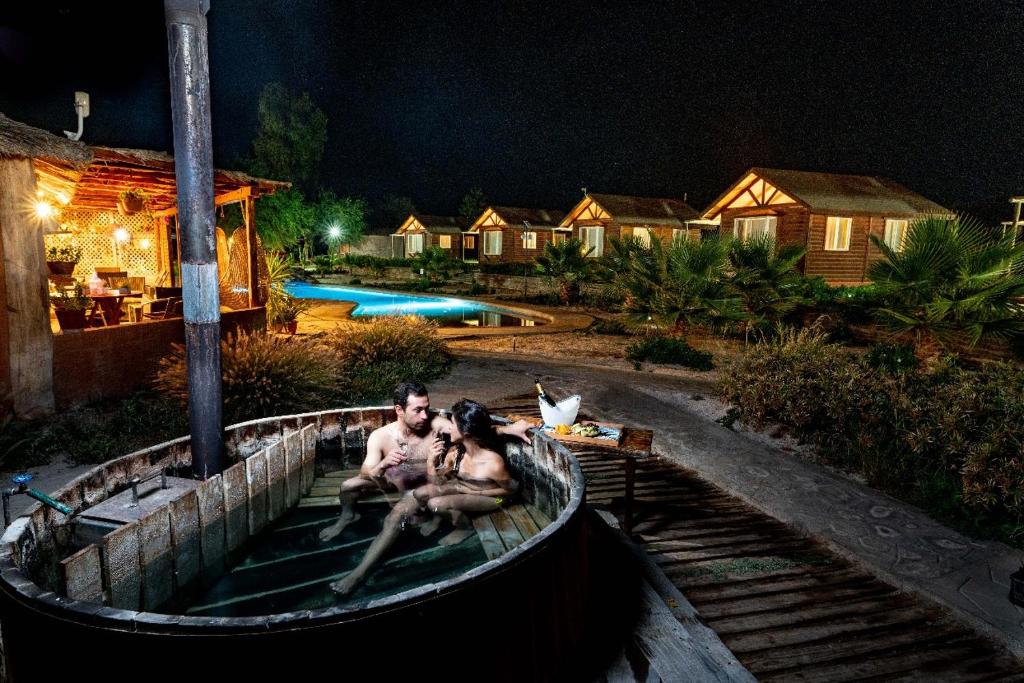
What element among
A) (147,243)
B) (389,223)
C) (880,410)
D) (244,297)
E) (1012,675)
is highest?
(389,223)

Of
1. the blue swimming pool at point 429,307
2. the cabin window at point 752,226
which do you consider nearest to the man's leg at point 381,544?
the blue swimming pool at point 429,307

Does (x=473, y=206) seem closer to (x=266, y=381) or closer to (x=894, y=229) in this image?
(x=894, y=229)

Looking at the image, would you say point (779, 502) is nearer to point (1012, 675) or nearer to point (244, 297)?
point (1012, 675)

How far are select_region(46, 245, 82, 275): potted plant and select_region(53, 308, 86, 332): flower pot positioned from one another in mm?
2176

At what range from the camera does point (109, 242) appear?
14359 millimetres

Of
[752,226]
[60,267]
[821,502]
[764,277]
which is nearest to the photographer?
[821,502]

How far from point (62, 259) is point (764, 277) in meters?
15.4

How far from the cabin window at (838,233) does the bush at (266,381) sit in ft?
77.2

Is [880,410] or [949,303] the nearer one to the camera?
[880,410]

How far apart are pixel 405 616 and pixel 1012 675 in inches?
128

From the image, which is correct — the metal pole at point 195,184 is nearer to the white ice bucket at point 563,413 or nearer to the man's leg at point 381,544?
the man's leg at point 381,544

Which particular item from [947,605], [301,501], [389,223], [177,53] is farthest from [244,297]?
[389,223]

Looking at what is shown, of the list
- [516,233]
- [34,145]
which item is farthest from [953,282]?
[516,233]

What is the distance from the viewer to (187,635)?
5.39 feet
